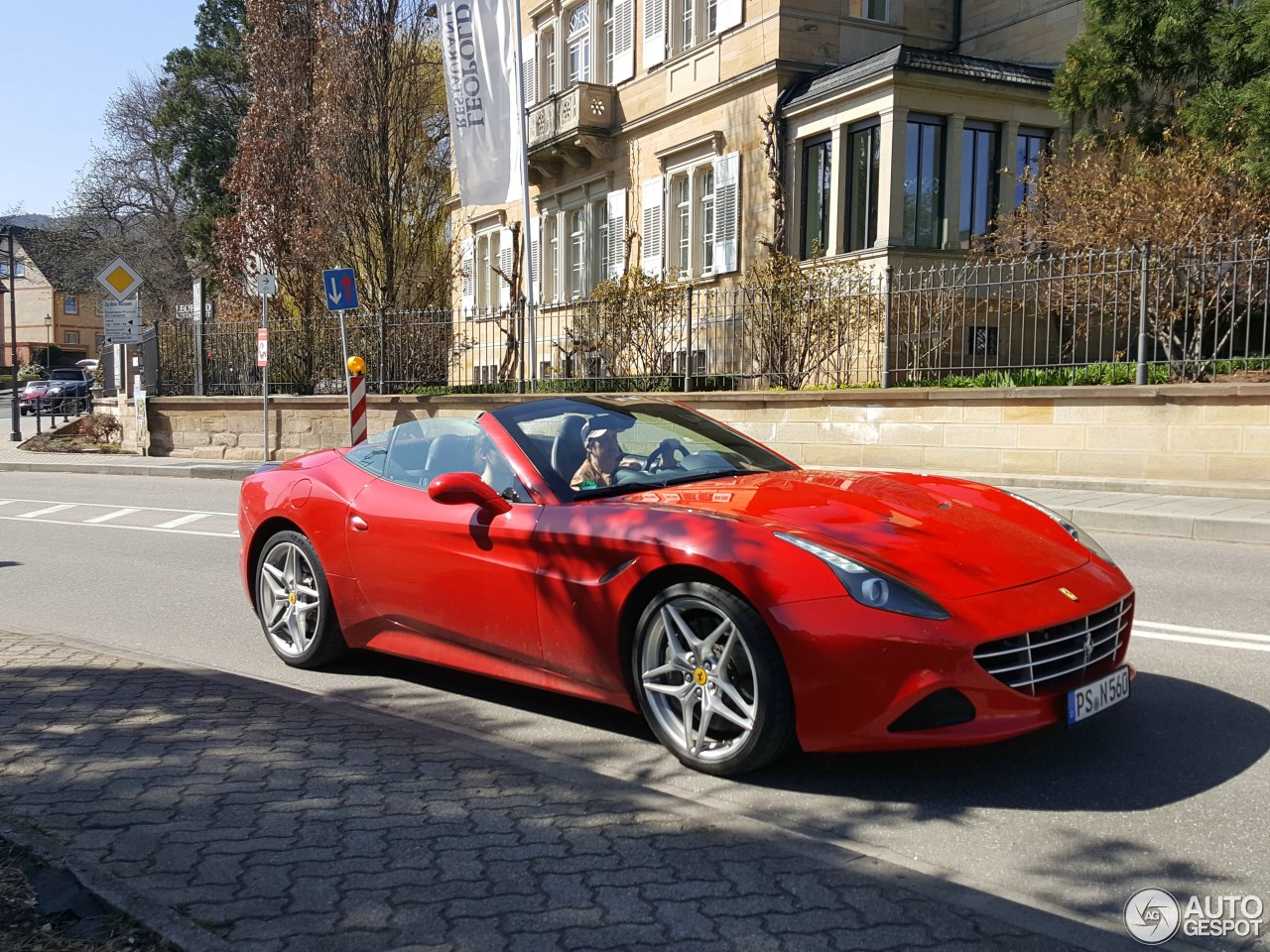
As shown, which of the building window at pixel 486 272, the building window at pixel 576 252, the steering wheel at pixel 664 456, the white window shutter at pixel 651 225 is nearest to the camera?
the steering wheel at pixel 664 456

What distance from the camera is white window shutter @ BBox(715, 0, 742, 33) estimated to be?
23.0 meters

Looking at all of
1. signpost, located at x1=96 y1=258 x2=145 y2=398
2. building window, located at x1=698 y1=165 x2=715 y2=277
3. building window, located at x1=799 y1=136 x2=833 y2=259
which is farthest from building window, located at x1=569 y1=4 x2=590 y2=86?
signpost, located at x1=96 y1=258 x2=145 y2=398

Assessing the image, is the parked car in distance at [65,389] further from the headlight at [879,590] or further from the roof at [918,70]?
the headlight at [879,590]

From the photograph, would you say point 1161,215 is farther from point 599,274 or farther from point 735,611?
point 599,274

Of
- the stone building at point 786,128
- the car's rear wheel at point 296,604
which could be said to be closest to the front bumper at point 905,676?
the car's rear wheel at point 296,604

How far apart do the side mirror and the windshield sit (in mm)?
241

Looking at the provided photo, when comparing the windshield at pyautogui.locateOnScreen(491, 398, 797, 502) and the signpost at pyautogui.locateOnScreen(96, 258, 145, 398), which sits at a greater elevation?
the signpost at pyautogui.locateOnScreen(96, 258, 145, 398)

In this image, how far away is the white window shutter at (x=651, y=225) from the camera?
84.1ft

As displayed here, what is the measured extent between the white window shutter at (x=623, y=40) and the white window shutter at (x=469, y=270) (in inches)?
309

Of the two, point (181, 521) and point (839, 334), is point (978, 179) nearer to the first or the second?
point (839, 334)

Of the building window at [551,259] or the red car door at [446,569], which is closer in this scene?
the red car door at [446,569]

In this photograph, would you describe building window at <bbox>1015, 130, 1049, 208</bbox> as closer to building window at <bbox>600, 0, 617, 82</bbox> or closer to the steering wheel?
building window at <bbox>600, 0, 617, 82</bbox>

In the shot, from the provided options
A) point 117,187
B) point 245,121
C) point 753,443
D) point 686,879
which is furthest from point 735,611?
point 117,187

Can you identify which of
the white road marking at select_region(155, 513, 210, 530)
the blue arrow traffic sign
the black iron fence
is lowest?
the white road marking at select_region(155, 513, 210, 530)
